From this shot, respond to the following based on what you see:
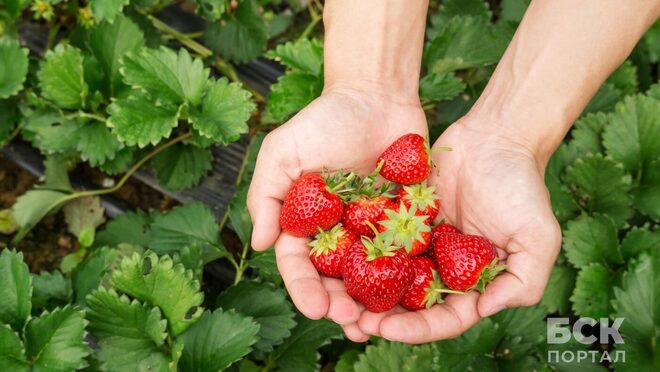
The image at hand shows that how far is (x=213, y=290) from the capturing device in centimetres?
205

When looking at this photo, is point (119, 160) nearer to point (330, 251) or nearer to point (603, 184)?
point (330, 251)

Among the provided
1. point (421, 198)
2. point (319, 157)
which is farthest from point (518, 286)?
point (319, 157)

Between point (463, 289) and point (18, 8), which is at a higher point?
point (18, 8)

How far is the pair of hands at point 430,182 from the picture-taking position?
4.44ft

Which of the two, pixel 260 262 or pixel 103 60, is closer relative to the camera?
pixel 260 262

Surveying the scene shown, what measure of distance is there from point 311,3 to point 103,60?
3.16ft

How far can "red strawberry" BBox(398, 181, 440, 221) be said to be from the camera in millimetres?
1445

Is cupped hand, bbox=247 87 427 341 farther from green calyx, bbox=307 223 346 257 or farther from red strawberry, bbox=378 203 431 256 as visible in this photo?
red strawberry, bbox=378 203 431 256

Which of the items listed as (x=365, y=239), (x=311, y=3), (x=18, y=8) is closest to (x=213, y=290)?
(x=365, y=239)

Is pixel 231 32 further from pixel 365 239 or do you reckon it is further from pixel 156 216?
pixel 365 239

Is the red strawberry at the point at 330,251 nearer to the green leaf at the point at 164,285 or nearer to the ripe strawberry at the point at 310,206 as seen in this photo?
the ripe strawberry at the point at 310,206

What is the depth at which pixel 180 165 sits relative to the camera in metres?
2.12

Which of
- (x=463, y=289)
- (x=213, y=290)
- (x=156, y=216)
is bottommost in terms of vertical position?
(x=213, y=290)

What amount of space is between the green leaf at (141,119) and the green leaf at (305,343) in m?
0.63
